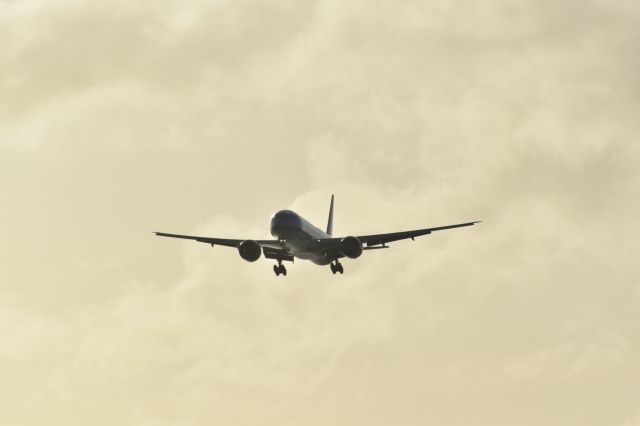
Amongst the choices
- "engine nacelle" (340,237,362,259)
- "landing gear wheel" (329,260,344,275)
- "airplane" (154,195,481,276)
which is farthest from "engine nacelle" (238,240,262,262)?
"landing gear wheel" (329,260,344,275)

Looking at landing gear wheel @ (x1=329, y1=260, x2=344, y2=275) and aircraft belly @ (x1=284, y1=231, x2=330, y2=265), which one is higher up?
landing gear wheel @ (x1=329, y1=260, x2=344, y2=275)

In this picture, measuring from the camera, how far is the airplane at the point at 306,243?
92688 millimetres

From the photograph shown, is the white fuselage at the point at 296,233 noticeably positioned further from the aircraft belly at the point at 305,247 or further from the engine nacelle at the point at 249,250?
the engine nacelle at the point at 249,250

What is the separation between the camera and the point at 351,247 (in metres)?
94.5

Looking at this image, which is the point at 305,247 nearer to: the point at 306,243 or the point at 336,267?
the point at 306,243

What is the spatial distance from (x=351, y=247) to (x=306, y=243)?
3911mm

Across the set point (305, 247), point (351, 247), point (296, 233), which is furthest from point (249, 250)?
point (351, 247)

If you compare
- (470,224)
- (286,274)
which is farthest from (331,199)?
(470,224)

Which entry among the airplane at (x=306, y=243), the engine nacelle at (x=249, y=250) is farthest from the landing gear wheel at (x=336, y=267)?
the engine nacelle at (x=249, y=250)

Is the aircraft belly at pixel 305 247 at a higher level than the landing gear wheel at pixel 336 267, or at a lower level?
lower

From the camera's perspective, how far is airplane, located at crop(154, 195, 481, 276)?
92688mm

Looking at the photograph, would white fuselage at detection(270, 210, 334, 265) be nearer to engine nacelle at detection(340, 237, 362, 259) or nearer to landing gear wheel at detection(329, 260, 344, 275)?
engine nacelle at detection(340, 237, 362, 259)

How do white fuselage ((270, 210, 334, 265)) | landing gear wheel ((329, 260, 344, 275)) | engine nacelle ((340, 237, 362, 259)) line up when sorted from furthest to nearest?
landing gear wheel ((329, 260, 344, 275))
engine nacelle ((340, 237, 362, 259))
white fuselage ((270, 210, 334, 265))

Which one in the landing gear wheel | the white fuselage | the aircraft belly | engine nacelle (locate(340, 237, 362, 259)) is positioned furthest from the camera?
the landing gear wheel
